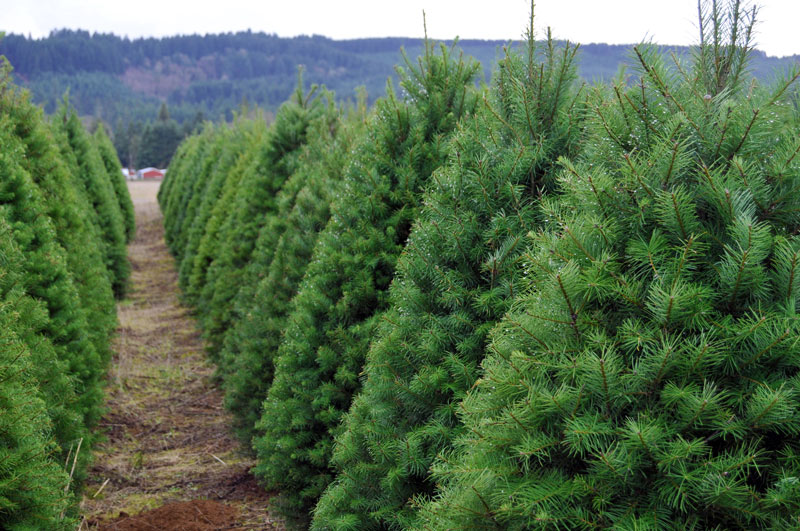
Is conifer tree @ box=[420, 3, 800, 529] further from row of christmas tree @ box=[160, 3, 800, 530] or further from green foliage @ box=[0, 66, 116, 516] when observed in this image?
green foliage @ box=[0, 66, 116, 516]

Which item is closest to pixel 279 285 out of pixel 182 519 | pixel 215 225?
pixel 182 519

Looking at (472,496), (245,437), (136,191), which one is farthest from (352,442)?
(136,191)

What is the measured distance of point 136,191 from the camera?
5919cm

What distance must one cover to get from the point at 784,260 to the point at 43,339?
5.11m

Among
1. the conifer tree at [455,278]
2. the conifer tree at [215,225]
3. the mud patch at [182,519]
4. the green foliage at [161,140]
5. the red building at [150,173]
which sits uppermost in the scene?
the conifer tree at [455,278]

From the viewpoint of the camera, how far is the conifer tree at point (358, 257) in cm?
442

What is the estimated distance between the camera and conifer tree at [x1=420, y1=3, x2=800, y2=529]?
1586 millimetres

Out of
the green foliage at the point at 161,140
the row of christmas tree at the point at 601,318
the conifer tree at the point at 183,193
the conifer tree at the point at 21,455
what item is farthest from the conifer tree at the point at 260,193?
the green foliage at the point at 161,140

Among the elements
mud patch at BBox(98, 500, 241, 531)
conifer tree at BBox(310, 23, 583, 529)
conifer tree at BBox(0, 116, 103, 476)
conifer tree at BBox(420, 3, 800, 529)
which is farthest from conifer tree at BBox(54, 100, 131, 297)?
conifer tree at BBox(420, 3, 800, 529)

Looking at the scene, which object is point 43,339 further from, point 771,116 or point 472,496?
point 771,116

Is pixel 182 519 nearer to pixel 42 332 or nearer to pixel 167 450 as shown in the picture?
pixel 42 332

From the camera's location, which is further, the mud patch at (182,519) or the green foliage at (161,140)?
the green foliage at (161,140)

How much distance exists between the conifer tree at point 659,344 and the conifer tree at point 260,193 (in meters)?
6.87

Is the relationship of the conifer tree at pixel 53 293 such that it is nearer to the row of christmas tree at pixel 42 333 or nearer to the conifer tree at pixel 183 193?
the row of christmas tree at pixel 42 333
